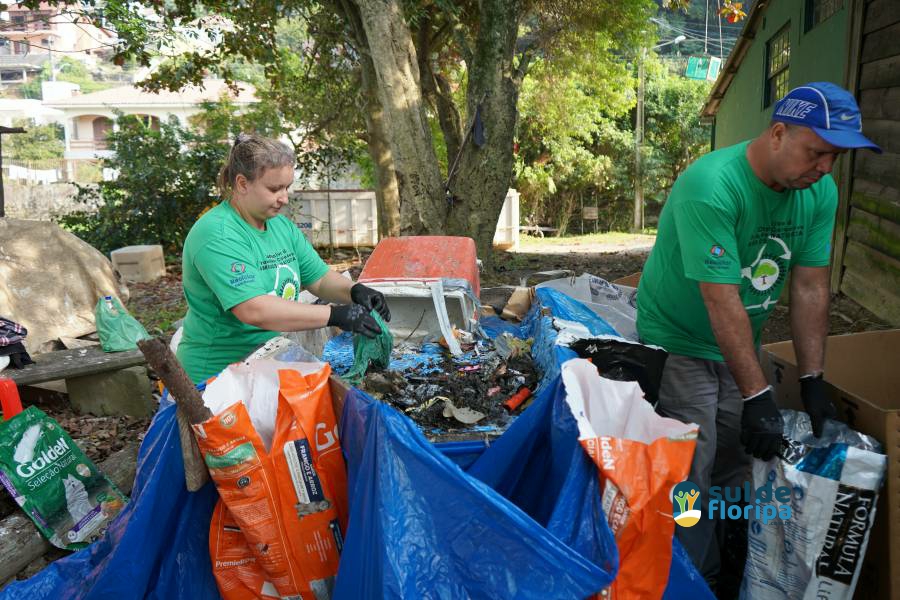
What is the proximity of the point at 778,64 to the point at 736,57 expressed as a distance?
3036 millimetres

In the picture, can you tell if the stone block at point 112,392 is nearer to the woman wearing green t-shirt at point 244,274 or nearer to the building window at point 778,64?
the woman wearing green t-shirt at point 244,274

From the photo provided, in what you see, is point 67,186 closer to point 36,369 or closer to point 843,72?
point 36,369

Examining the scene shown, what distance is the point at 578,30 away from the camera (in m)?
12.8

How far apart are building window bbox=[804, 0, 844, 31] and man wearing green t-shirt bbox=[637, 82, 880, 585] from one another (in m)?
6.32

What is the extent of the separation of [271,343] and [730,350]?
158cm

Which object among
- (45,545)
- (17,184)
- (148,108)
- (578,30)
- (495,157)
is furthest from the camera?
(148,108)

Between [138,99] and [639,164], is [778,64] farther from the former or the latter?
[138,99]

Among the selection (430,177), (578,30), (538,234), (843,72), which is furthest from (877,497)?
(538,234)

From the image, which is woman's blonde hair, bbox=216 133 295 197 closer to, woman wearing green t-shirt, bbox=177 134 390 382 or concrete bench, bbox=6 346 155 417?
woman wearing green t-shirt, bbox=177 134 390 382

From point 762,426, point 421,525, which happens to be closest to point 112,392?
point 421,525

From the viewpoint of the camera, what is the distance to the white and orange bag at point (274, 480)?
203cm

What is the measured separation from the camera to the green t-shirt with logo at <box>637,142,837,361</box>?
2287 millimetres

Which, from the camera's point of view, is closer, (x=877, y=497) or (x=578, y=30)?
(x=877, y=497)

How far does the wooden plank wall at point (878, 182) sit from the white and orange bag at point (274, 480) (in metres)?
4.70
